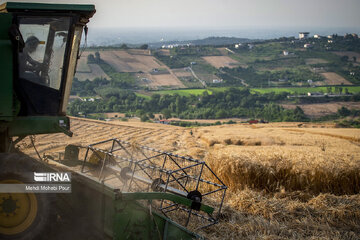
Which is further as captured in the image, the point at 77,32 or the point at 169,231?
the point at 77,32

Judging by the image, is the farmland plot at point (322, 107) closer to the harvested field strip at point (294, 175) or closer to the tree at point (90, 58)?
the tree at point (90, 58)

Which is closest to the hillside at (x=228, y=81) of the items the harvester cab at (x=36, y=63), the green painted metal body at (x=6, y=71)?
the harvester cab at (x=36, y=63)

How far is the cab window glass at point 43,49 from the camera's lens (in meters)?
5.64

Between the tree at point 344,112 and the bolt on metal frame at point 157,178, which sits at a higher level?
the bolt on metal frame at point 157,178

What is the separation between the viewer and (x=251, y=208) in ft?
25.2

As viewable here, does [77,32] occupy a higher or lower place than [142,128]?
higher

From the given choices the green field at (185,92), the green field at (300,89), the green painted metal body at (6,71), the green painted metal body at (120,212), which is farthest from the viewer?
the green field at (300,89)

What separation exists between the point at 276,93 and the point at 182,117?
2029cm

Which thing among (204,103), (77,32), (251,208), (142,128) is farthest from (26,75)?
(204,103)

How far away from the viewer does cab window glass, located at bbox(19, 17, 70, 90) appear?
5.64 metres

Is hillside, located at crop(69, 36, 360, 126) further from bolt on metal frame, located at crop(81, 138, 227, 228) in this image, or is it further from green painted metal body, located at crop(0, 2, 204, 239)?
green painted metal body, located at crop(0, 2, 204, 239)

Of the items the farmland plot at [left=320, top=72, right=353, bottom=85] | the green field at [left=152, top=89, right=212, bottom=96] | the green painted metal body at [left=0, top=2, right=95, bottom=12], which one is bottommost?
the green field at [left=152, top=89, right=212, bottom=96]

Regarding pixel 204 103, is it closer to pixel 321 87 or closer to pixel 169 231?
pixel 321 87

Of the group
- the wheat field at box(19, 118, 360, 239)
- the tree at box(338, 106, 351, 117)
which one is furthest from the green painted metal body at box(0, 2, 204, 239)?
the tree at box(338, 106, 351, 117)
